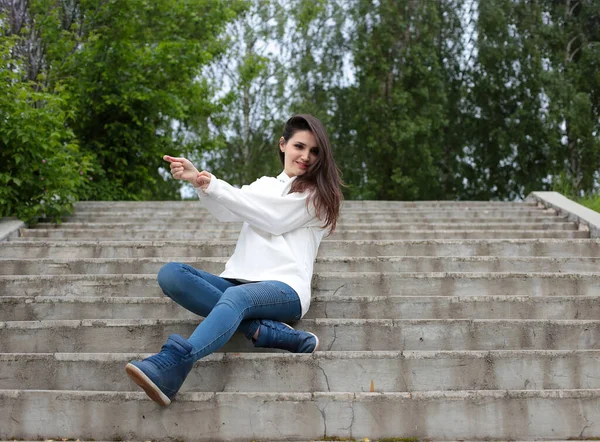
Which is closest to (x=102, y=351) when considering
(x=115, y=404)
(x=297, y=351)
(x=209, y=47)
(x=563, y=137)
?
(x=115, y=404)

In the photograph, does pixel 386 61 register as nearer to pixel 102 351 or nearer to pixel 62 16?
pixel 62 16

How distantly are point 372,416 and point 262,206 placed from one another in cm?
103

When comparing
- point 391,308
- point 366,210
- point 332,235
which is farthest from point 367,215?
point 391,308

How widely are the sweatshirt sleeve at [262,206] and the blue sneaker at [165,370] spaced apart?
71 cm

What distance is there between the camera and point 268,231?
3434mm

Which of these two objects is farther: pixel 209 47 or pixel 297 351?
pixel 209 47

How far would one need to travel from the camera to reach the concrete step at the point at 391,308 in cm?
394

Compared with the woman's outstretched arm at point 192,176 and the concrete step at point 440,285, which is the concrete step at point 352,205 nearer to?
the concrete step at point 440,285

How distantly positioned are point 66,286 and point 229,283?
57.2 inches

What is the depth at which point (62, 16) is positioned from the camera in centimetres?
1117

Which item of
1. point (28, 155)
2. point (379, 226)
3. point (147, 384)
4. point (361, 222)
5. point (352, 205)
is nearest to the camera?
point (147, 384)

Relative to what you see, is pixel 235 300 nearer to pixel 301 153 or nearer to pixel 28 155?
pixel 301 153

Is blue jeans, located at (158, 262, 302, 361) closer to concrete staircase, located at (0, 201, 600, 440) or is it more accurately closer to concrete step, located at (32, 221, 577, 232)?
concrete staircase, located at (0, 201, 600, 440)

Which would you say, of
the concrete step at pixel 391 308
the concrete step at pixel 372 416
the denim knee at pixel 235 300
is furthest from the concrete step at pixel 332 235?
the concrete step at pixel 372 416
